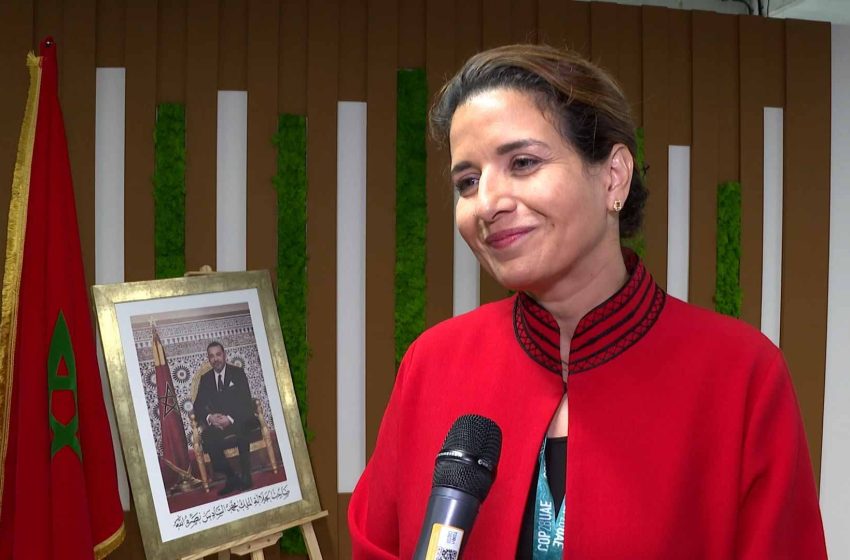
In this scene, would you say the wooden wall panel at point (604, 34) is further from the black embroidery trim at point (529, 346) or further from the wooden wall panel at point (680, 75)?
the black embroidery trim at point (529, 346)

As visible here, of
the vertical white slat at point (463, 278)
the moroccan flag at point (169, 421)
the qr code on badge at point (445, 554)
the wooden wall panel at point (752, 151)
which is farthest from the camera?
the wooden wall panel at point (752, 151)

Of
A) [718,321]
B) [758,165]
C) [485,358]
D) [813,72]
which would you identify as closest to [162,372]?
[485,358]

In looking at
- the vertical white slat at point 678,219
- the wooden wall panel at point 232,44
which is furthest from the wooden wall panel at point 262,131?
the vertical white slat at point 678,219

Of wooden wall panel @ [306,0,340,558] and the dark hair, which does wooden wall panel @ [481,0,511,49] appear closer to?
wooden wall panel @ [306,0,340,558]

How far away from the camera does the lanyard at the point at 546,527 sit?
3.30 feet

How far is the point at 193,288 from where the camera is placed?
7.03ft

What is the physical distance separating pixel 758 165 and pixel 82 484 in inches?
99.0

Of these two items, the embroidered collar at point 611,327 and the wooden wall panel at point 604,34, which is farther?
the wooden wall panel at point 604,34

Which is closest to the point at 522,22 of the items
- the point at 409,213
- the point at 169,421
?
the point at 409,213

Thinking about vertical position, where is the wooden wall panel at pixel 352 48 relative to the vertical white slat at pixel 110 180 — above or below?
above

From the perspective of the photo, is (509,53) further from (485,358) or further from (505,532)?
(505,532)

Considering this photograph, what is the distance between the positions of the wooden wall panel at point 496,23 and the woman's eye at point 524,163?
168cm

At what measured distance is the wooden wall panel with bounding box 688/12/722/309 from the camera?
267cm

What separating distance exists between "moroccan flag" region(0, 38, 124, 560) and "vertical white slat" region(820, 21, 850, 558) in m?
2.57
